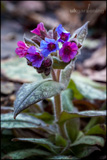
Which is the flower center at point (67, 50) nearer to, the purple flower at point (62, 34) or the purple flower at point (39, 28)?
the purple flower at point (62, 34)

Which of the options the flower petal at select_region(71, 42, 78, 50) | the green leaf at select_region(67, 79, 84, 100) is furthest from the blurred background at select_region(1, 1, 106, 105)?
the flower petal at select_region(71, 42, 78, 50)

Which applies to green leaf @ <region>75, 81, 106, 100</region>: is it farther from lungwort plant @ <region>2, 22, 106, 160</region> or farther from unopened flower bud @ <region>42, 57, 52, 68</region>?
unopened flower bud @ <region>42, 57, 52, 68</region>

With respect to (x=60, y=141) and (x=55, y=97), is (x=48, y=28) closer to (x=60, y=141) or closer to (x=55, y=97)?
(x=55, y=97)

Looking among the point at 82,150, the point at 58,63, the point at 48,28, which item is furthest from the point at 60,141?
the point at 48,28

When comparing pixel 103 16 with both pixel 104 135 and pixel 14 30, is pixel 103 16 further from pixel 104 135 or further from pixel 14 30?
pixel 104 135

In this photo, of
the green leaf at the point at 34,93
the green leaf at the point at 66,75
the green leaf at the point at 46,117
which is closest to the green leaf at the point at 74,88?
the green leaf at the point at 46,117
